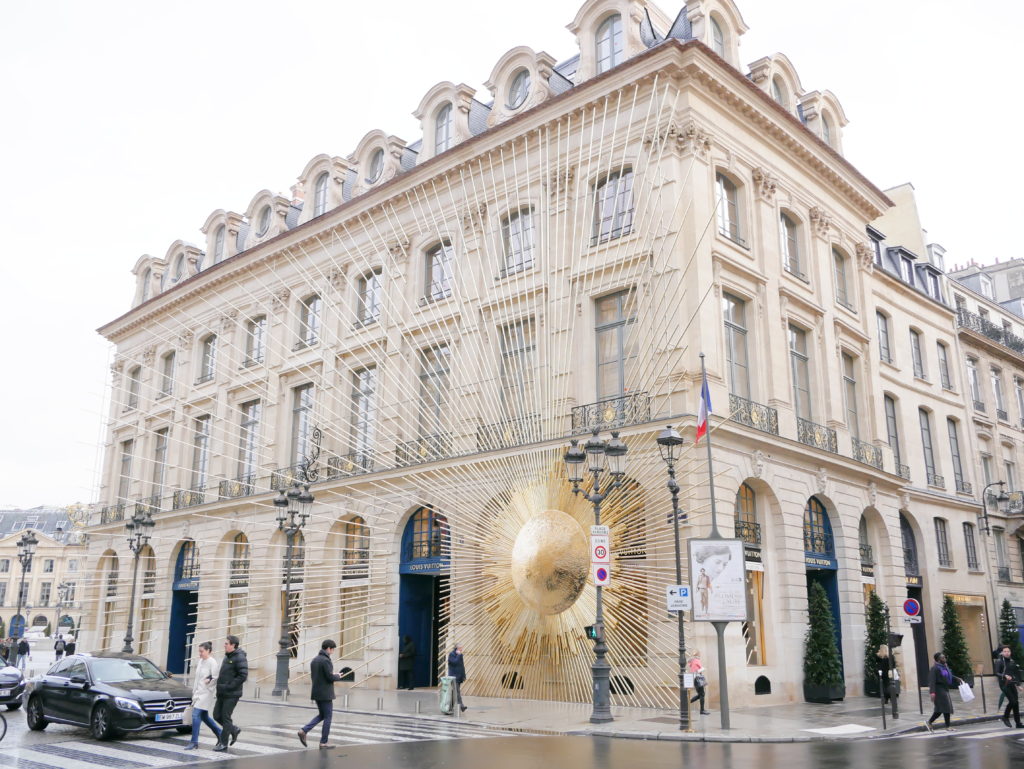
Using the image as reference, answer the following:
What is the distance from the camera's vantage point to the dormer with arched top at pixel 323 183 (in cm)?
2970

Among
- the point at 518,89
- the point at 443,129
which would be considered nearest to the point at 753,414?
the point at 518,89

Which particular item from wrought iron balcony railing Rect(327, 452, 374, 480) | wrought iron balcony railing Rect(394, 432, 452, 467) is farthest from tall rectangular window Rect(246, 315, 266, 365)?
wrought iron balcony railing Rect(394, 432, 452, 467)

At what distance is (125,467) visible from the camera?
37812 millimetres

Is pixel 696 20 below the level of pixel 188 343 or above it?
above

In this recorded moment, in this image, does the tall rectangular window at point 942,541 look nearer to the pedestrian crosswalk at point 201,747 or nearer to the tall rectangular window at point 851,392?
the tall rectangular window at point 851,392

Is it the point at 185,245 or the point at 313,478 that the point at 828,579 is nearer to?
the point at 313,478

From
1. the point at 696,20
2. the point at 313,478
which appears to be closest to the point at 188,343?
the point at 313,478

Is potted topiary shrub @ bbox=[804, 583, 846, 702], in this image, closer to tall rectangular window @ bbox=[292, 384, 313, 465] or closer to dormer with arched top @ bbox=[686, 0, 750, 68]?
dormer with arched top @ bbox=[686, 0, 750, 68]

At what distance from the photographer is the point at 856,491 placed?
24062 millimetres

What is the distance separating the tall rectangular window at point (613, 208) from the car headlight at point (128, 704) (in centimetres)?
1337

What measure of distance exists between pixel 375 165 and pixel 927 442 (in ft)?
68.6

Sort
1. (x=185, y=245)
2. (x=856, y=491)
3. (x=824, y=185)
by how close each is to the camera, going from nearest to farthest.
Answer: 1. (x=856, y=491)
2. (x=824, y=185)
3. (x=185, y=245)

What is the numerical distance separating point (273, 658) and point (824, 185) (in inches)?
848

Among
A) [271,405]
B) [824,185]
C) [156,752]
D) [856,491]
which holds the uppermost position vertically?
[824,185]
